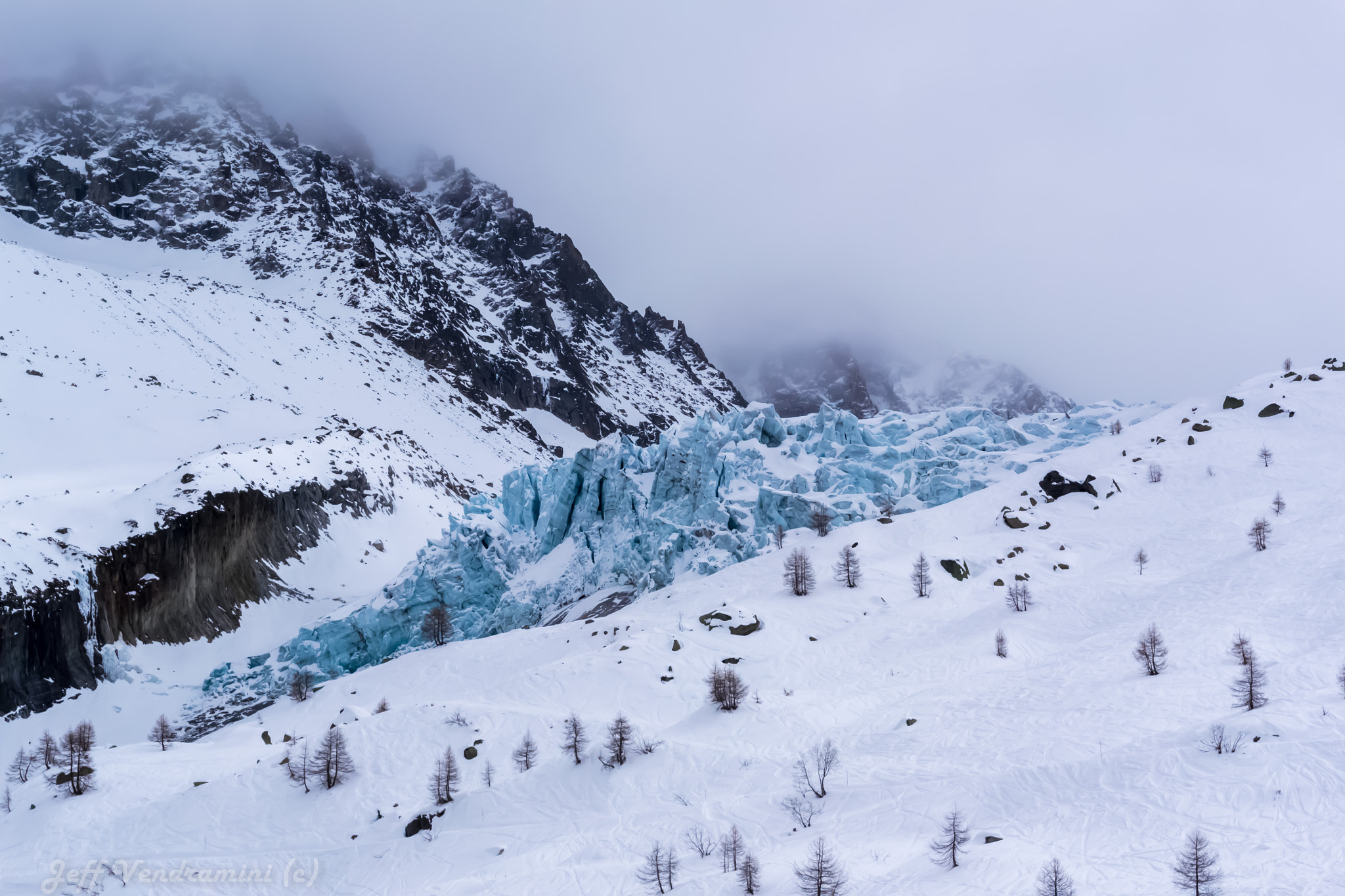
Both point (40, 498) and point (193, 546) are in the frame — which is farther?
point (193, 546)

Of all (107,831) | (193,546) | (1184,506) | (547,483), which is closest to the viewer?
(107,831)

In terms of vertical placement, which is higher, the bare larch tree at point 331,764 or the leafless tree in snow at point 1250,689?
the leafless tree in snow at point 1250,689

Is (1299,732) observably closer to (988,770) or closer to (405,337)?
(988,770)

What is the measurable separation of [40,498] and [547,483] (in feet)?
123

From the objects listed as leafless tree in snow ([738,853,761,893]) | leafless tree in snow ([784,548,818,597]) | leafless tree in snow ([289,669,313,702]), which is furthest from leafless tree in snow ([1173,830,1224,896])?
leafless tree in snow ([289,669,313,702])

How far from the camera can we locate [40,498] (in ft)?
169

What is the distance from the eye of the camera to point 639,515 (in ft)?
182

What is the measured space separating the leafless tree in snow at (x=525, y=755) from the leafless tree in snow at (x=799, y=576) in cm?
1607

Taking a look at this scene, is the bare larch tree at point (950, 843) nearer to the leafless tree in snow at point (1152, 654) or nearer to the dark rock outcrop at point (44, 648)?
the leafless tree in snow at point (1152, 654)

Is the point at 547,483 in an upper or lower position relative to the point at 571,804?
upper

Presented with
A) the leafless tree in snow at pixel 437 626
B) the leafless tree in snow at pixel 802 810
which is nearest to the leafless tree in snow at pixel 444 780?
the leafless tree in snow at pixel 802 810

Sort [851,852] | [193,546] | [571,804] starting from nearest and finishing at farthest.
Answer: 1. [851,852]
2. [571,804]
3. [193,546]

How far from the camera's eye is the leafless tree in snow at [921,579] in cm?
3478

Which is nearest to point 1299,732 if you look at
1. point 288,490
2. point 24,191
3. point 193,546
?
point 193,546
